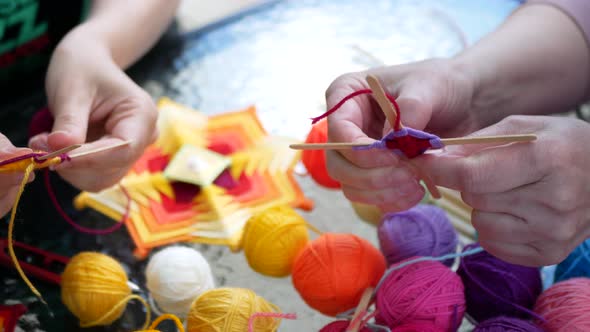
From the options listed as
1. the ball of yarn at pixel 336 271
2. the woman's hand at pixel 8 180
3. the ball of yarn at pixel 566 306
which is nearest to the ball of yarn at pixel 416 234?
the ball of yarn at pixel 336 271

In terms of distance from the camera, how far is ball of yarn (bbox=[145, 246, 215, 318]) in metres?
0.70

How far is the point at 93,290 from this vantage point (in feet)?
2.23

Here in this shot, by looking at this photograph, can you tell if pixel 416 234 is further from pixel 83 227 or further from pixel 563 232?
pixel 83 227

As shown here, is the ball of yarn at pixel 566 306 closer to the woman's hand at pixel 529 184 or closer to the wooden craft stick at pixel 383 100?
the woman's hand at pixel 529 184

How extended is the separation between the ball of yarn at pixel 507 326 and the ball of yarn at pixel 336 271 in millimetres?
147

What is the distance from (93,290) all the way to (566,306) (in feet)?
1.81

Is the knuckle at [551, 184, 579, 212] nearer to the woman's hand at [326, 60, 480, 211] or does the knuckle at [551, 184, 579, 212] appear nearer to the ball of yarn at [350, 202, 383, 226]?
the woman's hand at [326, 60, 480, 211]

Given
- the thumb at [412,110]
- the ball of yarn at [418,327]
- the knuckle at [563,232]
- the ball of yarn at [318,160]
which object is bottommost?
the ball of yarn at [418,327]

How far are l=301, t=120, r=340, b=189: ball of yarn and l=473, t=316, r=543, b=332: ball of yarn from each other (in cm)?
32

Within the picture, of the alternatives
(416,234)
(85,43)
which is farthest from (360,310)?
(85,43)

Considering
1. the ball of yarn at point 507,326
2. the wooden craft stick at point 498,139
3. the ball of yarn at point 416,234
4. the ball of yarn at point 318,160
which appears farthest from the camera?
the ball of yarn at point 318,160

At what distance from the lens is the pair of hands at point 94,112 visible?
0.70 metres

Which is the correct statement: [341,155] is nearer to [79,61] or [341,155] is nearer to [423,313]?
[423,313]

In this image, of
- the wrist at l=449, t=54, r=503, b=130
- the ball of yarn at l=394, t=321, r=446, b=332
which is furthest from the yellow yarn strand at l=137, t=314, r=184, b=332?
the wrist at l=449, t=54, r=503, b=130
